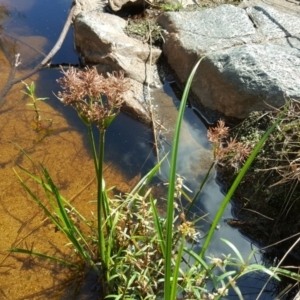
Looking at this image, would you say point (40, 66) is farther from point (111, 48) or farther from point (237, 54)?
point (237, 54)

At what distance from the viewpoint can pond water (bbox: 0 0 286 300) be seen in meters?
2.54

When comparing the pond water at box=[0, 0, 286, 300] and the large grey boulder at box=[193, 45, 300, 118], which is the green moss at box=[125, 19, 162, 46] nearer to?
the pond water at box=[0, 0, 286, 300]

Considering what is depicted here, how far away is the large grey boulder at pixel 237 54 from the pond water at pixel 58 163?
26cm

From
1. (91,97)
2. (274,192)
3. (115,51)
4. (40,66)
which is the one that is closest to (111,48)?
(115,51)

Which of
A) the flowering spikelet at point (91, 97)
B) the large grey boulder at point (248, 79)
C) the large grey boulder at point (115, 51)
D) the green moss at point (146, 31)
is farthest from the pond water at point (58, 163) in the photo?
the flowering spikelet at point (91, 97)

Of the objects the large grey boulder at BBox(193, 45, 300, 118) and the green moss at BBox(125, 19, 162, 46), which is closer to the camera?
the large grey boulder at BBox(193, 45, 300, 118)

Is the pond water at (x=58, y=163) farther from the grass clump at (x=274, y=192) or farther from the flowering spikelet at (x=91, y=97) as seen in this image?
the flowering spikelet at (x=91, y=97)

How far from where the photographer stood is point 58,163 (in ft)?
10.4

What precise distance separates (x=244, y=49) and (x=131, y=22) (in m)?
1.33

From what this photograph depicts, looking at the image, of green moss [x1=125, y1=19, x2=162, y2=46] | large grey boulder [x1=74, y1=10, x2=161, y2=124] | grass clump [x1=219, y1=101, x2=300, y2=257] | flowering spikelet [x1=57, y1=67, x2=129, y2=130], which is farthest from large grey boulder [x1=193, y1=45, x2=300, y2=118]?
flowering spikelet [x1=57, y1=67, x2=129, y2=130]

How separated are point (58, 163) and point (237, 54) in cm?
149

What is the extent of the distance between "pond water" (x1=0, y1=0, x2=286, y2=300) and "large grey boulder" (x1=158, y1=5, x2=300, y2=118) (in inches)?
10.1

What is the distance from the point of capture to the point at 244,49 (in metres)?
3.56

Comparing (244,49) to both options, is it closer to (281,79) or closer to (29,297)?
(281,79)
